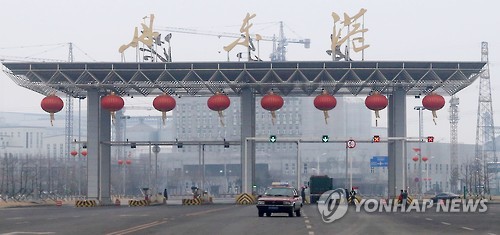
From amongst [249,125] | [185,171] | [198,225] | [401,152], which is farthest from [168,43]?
[185,171]

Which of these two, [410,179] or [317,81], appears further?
[410,179]

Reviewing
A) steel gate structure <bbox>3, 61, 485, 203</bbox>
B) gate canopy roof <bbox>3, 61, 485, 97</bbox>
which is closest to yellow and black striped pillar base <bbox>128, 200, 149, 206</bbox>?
steel gate structure <bbox>3, 61, 485, 203</bbox>

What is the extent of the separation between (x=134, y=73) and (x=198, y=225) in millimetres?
32938

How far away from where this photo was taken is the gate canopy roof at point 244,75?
6350 cm

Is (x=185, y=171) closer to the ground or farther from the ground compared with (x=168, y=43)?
closer to the ground

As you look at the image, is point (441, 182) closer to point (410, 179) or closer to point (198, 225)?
point (410, 179)

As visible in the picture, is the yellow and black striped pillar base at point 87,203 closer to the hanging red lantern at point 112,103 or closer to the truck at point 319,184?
the hanging red lantern at point 112,103

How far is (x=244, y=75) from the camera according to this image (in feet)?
215

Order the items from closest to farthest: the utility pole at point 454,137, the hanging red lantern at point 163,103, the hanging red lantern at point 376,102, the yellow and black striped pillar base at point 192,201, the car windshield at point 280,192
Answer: the car windshield at point 280,192 → the hanging red lantern at point 376,102 → the hanging red lantern at point 163,103 → the yellow and black striped pillar base at point 192,201 → the utility pole at point 454,137

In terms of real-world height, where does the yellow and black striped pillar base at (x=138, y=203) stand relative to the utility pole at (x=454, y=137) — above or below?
below

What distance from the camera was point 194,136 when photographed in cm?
13688

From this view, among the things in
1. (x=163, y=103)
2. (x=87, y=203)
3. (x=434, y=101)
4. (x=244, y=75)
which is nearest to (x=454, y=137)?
(x=244, y=75)

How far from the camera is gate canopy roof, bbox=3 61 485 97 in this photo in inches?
2500

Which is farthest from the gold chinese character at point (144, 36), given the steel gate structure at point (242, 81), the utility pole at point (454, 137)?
the utility pole at point (454, 137)
